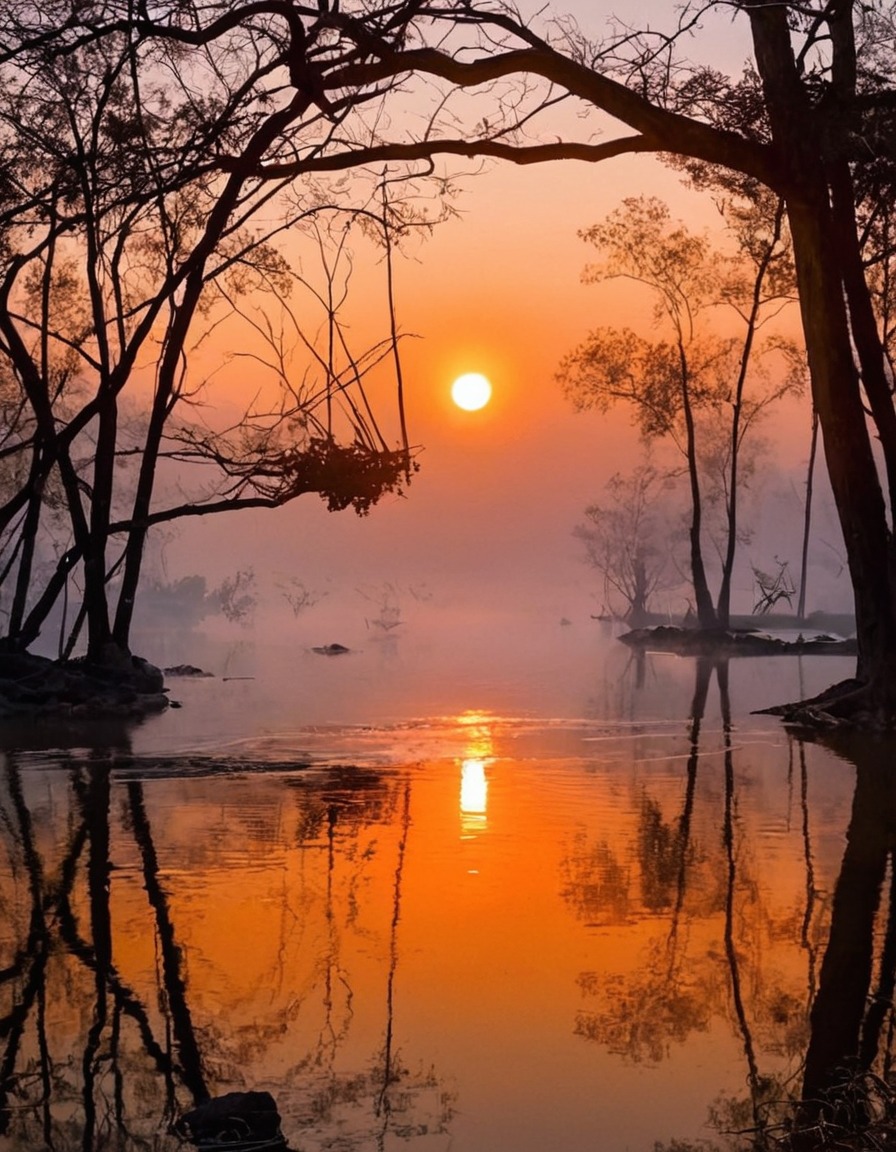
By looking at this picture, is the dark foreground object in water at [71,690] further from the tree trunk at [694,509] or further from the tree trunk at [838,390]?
the tree trunk at [694,509]

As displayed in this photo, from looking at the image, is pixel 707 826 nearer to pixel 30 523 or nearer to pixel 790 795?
pixel 790 795

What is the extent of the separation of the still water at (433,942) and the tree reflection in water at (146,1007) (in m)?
0.02

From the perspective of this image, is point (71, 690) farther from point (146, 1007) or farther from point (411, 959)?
point (146, 1007)

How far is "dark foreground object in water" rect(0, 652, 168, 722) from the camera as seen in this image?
19.9 metres

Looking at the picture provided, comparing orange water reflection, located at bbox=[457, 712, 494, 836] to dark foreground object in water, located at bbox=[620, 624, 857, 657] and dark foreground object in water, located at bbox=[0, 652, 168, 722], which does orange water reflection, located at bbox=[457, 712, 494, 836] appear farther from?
dark foreground object in water, located at bbox=[620, 624, 857, 657]

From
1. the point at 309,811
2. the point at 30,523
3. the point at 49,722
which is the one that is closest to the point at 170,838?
the point at 309,811

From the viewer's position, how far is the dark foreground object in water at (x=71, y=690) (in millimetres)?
19875

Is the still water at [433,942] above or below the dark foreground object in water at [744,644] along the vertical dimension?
below

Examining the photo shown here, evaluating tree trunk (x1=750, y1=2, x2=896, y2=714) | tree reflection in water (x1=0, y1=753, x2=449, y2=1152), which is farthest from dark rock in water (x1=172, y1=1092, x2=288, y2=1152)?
tree trunk (x1=750, y1=2, x2=896, y2=714)

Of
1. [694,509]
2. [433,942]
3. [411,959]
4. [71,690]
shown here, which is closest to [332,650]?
[694,509]

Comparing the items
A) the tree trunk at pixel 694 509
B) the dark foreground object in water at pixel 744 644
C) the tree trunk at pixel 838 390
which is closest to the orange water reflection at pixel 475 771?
the tree trunk at pixel 838 390

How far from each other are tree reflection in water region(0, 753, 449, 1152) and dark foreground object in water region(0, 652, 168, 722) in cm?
1064

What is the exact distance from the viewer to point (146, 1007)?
5.42m

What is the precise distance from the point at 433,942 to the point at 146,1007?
1.49 meters
